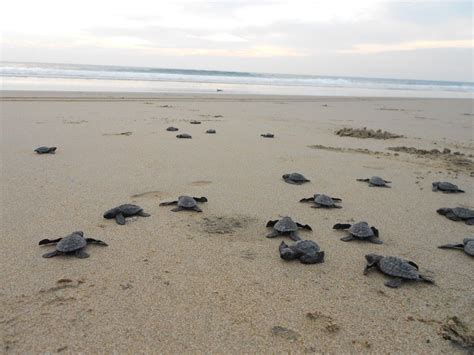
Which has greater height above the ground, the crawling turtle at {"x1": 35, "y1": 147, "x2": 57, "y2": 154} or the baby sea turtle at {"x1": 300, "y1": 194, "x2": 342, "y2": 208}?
the crawling turtle at {"x1": 35, "y1": 147, "x2": 57, "y2": 154}

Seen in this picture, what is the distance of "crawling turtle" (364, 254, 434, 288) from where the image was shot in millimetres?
3109

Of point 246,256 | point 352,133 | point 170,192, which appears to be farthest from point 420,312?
point 352,133

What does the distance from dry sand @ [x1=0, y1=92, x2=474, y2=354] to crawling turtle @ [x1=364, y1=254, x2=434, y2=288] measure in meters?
0.09

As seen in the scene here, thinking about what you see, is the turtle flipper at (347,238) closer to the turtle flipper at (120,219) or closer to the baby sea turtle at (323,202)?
the baby sea turtle at (323,202)

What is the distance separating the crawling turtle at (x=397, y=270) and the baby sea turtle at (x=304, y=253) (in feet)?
1.35

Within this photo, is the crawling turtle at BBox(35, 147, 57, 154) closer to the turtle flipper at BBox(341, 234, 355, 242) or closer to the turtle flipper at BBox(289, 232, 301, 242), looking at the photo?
the turtle flipper at BBox(289, 232, 301, 242)

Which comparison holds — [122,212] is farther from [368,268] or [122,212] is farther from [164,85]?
[164,85]

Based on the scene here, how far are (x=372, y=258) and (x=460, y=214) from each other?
186 centimetres

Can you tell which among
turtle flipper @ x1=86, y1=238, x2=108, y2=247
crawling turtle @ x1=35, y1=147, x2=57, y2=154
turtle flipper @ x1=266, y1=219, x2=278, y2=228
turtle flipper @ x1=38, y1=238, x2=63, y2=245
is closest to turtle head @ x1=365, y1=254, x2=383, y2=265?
turtle flipper @ x1=266, y1=219, x2=278, y2=228

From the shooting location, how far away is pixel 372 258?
3.35m

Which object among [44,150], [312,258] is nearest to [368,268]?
[312,258]

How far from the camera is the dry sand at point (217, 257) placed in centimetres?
246

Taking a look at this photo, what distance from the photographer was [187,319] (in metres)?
2.57

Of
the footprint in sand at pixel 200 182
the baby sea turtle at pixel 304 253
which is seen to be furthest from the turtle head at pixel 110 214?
the baby sea turtle at pixel 304 253
